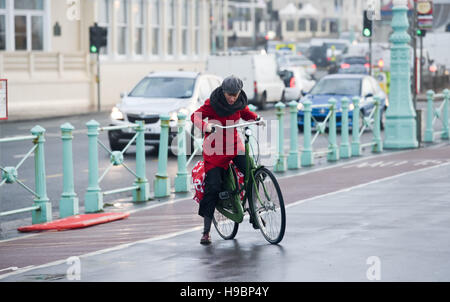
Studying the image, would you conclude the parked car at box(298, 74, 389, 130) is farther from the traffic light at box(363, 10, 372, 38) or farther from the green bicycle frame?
the green bicycle frame

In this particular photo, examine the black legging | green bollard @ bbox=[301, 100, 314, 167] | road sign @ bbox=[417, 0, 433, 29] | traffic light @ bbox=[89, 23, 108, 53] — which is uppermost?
road sign @ bbox=[417, 0, 433, 29]

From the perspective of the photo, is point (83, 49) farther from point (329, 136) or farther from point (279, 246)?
point (279, 246)

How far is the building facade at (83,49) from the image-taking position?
36.9m

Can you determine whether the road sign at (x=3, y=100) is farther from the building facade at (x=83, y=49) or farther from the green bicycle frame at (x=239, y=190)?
the building facade at (x=83, y=49)

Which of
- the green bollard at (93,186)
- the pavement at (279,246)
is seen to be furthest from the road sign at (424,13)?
the green bollard at (93,186)

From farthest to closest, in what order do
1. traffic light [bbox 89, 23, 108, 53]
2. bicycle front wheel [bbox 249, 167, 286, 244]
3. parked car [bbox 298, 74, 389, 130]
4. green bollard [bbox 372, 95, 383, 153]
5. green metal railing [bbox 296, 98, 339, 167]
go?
traffic light [bbox 89, 23, 108, 53]
parked car [bbox 298, 74, 389, 130]
green bollard [bbox 372, 95, 383, 153]
green metal railing [bbox 296, 98, 339, 167]
bicycle front wheel [bbox 249, 167, 286, 244]

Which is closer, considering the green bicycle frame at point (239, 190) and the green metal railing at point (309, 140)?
the green bicycle frame at point (239, 190)

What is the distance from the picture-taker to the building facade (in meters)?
36.9

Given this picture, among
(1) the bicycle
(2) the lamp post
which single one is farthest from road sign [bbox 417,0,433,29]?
(1) the bicycle

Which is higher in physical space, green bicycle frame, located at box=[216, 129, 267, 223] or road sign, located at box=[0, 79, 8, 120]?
road sign, located at box=[0, 79, 8, 120]

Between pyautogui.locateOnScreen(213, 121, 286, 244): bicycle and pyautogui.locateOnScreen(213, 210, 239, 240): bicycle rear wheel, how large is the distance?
0.27 metres

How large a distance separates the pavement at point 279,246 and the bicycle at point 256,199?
186 mm

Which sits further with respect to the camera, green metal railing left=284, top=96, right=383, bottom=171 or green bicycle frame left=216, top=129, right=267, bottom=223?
green metal railing left=284, top=96, right=383, bottom=171
